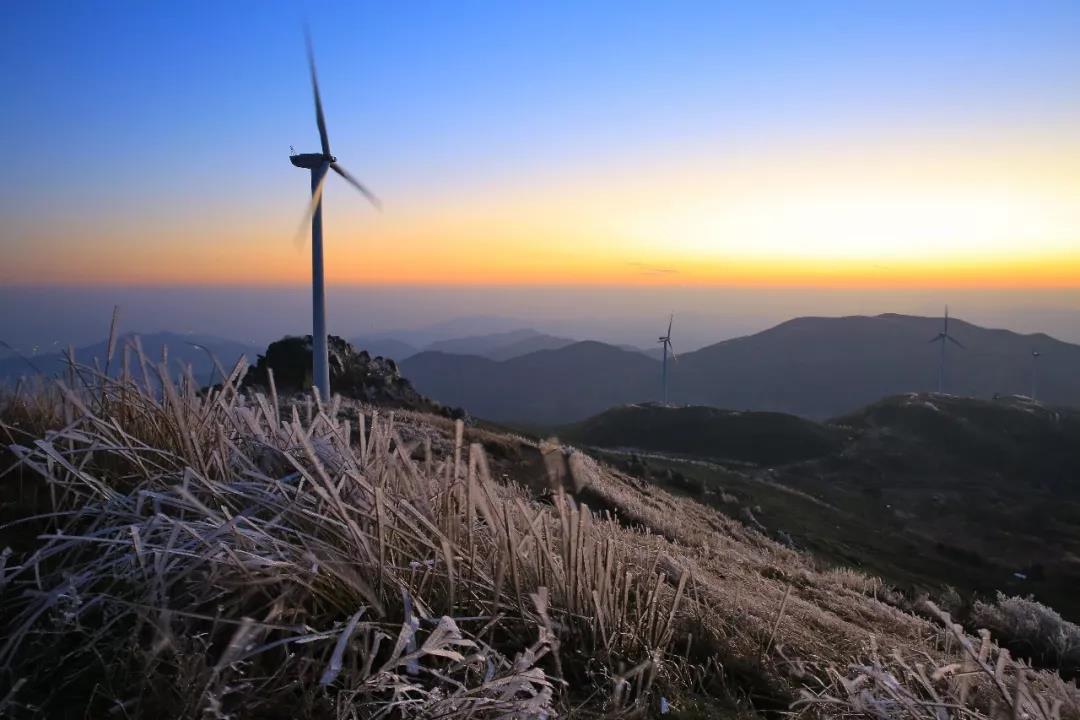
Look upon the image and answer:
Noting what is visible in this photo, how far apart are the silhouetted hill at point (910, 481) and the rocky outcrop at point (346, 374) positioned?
11596 millimetres

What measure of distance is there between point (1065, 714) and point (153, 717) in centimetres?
431

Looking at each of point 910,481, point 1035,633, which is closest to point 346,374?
point 1035,633

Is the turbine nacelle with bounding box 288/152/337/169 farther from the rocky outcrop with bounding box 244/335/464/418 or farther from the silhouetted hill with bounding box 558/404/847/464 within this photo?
the silhouetted hill with bounding box 558/404/847/464

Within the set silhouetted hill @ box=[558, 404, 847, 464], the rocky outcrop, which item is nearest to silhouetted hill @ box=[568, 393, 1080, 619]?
silhouetted hill @ box=[558, 404, 847, 464]

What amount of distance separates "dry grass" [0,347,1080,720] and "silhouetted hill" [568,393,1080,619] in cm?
2539

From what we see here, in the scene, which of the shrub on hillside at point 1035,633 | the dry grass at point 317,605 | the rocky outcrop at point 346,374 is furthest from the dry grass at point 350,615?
the rocky outcrop at point 346,374

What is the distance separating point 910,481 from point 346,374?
5289 centimetres

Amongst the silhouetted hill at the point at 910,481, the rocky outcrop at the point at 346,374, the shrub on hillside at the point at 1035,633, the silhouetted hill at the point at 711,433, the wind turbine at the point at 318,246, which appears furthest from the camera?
the silhouetted hill at the point at 711,433

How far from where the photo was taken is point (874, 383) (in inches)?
7416

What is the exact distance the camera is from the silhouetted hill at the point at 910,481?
31.0 meters

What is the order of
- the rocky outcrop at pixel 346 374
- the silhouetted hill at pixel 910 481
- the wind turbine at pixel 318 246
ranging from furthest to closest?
the rocky outcrop at pixel 346 374 < the silhouetted hill at pixel 910 481 < the wind turbine at pixel 318 246

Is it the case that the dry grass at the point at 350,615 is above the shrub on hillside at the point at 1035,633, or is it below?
above

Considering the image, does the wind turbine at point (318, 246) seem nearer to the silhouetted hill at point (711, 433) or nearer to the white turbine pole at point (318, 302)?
the white turbine pole at point (318, 302)

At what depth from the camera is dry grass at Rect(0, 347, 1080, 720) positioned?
2287 millimetres
